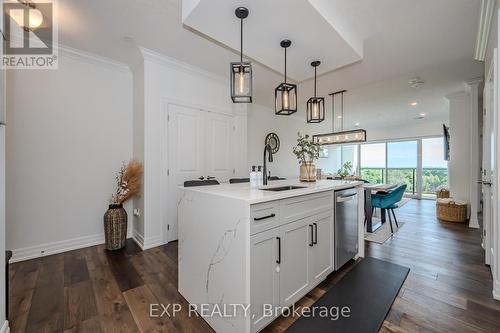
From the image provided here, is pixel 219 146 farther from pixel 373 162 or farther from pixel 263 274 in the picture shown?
pixel 373 162

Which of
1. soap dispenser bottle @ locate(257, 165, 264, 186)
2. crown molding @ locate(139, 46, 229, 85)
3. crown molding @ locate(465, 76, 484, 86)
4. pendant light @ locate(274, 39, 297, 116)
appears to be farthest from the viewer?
crown molding @ locate(465, 76, 484, 86)

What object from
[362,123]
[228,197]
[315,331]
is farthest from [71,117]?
[362,123]

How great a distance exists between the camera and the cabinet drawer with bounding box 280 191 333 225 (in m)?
1.66

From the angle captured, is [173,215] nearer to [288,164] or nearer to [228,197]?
[228,197]

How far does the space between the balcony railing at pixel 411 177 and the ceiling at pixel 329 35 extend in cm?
476

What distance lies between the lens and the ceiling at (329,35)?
2121 millimetres

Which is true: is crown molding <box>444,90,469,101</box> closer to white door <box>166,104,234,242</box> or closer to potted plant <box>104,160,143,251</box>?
white door <box>166,104,234,242</box>

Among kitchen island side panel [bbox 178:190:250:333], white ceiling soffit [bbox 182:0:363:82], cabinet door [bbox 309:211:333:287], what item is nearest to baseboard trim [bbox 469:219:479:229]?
Result: cabinet door [bbox 309:211:333:287]

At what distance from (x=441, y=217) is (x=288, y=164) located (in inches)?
148

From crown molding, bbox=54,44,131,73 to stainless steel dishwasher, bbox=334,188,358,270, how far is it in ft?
11.9

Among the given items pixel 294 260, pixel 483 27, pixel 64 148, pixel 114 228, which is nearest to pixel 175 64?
pixel 64 148

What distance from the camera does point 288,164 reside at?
262 inches

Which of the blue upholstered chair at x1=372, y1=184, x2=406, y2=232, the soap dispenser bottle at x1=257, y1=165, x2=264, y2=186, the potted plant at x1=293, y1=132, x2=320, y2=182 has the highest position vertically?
the potted plant at x1=293, y1=132, x2=320, y2=182

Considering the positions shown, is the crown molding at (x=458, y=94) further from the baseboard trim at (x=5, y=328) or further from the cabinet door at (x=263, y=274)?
the baseboard trim at (x=5, y=328)
